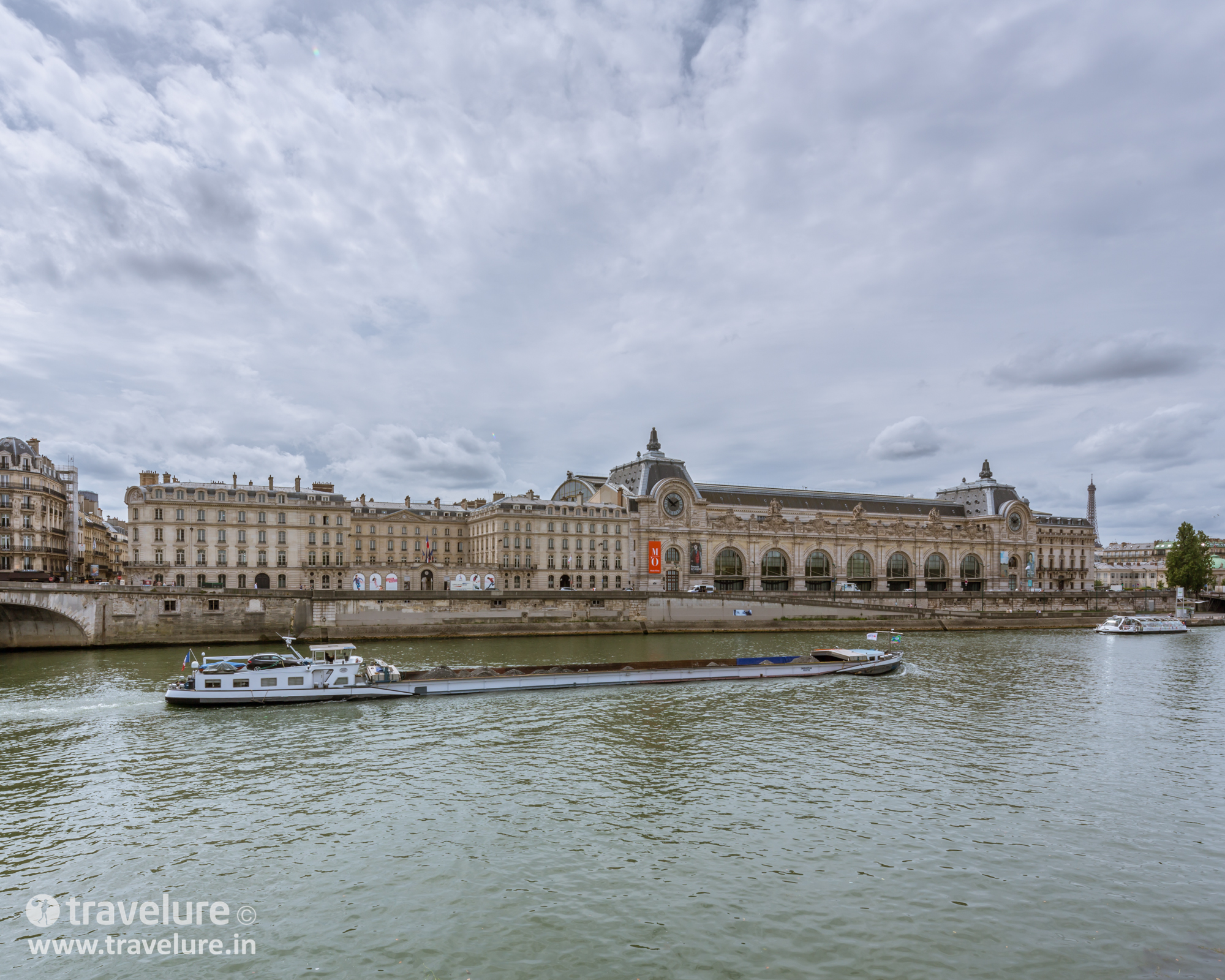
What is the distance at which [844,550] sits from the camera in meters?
133

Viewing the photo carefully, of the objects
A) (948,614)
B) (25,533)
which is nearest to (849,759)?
(948,614)

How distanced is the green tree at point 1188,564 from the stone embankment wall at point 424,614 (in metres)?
31.7

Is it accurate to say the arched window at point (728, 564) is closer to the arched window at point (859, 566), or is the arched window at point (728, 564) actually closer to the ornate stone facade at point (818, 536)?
the ornate stone facade at point (818, 536)

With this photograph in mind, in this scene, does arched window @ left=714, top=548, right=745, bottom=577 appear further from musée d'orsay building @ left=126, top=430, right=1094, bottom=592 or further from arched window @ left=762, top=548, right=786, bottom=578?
arched window @ left=762, top=548, right=786, bottom=578

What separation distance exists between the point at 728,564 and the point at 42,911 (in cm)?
11309

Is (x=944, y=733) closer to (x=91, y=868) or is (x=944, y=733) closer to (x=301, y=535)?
(x=91, y=868)

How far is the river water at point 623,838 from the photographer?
1612 centimetres

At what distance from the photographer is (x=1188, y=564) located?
435 feet

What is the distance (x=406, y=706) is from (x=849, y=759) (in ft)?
79.5

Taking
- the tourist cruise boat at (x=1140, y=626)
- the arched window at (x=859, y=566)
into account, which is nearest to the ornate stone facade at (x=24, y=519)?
the arched window at (x=859, y=566)

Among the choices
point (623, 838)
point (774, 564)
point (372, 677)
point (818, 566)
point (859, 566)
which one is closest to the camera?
point (623, 838)

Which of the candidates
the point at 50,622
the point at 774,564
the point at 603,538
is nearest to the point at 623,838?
the point at 50,622

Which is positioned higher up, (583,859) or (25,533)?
(25,533)

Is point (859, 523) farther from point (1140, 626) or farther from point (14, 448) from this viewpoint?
point (14, 448)
